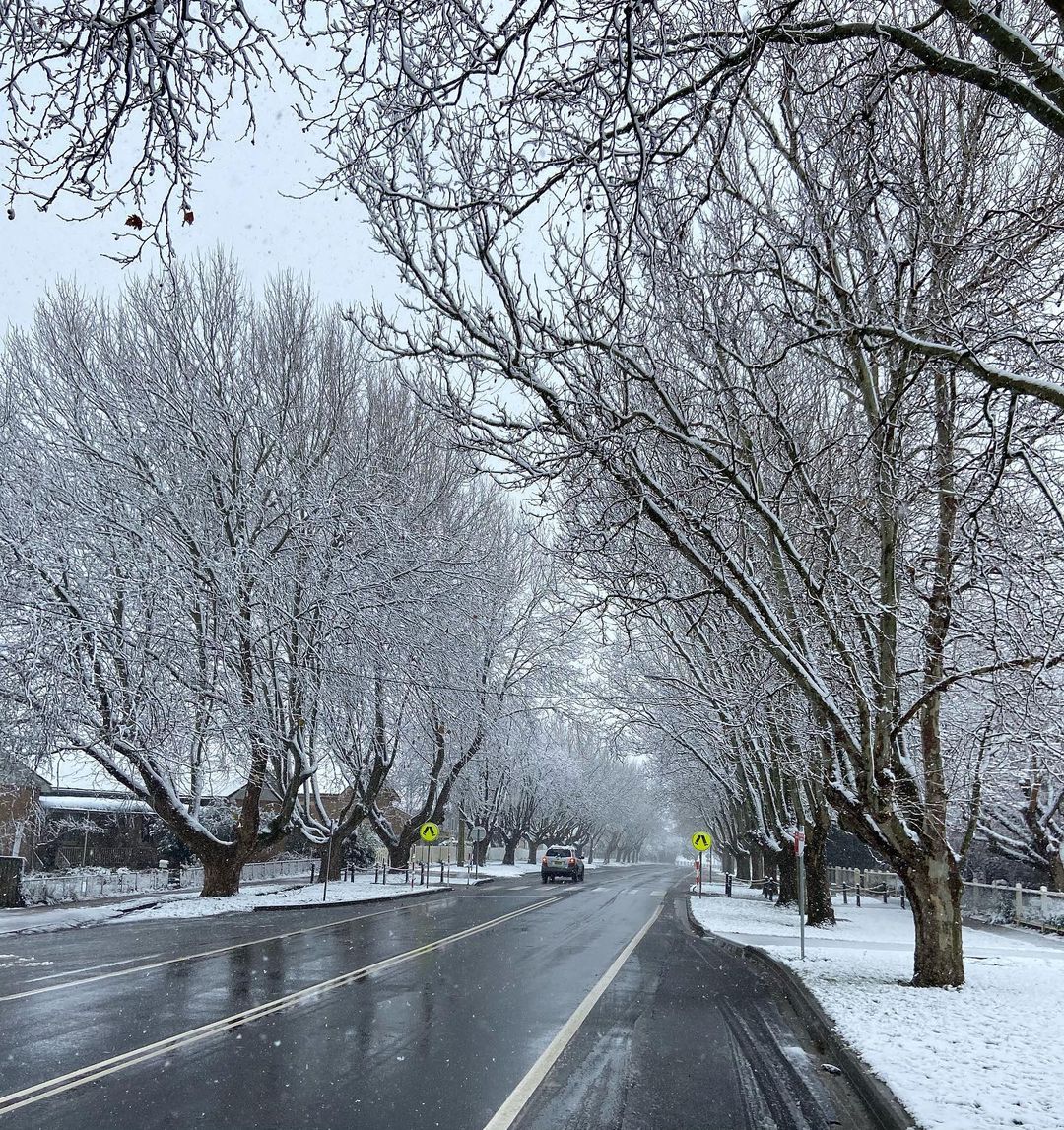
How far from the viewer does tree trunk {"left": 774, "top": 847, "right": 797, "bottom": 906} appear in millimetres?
26102

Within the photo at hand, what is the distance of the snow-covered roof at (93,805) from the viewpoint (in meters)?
37.2

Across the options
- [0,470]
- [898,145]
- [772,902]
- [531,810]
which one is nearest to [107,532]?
[0,470]

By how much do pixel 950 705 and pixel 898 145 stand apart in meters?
11.7

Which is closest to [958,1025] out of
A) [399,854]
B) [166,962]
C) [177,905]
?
[166,962]

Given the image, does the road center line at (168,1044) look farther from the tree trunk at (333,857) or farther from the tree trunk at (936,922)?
the tree trunk at (333,857)

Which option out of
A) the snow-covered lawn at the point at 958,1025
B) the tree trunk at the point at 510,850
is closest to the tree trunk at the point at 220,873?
the snow-covered lawn at the point at 958,1025

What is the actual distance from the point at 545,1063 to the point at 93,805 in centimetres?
3866

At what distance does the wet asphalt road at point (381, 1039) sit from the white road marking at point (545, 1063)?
0.08 meters

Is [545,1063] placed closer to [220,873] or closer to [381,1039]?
[381,1039]

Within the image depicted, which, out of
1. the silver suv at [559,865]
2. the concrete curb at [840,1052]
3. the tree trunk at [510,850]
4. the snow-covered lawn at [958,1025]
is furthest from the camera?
the tree trunk at [510,850]

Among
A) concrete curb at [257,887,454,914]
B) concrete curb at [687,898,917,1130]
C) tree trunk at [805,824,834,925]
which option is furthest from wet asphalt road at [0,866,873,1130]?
concrete curb at [257,887,454,914]

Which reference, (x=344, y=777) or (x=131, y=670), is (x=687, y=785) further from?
(x=131, y=670)

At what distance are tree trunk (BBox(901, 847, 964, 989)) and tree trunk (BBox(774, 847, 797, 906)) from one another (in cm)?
1379

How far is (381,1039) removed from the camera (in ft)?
27.6
